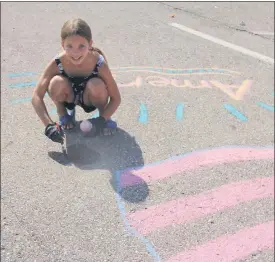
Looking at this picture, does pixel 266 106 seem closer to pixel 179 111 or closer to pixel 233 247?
pixel 179 111

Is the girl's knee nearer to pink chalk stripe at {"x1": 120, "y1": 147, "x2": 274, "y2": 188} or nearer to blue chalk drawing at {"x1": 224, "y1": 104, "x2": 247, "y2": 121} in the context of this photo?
pink chalk stripe at {"x1": 120, "y1": 147, "x2": 274, "y2": 188}

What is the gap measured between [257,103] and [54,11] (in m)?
3.26

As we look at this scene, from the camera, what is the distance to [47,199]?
3.02 metres

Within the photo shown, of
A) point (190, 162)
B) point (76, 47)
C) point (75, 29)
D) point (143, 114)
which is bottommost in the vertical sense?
point (190, 162)

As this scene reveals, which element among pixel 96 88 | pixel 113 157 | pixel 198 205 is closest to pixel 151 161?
pixel 113 157

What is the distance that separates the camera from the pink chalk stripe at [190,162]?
325 centimetres

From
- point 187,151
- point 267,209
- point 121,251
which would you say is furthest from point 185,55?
point 121,251

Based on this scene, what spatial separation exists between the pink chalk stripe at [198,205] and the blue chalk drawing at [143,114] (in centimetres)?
102

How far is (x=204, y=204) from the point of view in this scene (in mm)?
3066

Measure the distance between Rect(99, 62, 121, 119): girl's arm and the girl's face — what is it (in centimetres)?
34

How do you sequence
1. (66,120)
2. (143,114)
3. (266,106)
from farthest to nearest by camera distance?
(266,106)
(143,114)
(66,120)

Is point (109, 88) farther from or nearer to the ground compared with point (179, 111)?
farther from the ground

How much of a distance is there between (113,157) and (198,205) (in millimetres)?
765

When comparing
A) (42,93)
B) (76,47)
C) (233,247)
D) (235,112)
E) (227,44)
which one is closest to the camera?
(233,247)
